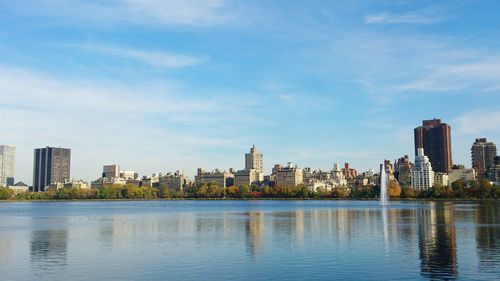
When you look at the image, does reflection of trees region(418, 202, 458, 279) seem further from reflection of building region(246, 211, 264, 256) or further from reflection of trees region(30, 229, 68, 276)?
reflection of trees region(30, 229, 68, 276)

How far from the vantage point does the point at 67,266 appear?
37750 millimetres

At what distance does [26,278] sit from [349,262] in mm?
20406

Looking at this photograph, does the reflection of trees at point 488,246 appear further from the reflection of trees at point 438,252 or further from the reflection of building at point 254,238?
the reflection of building at point 254,238

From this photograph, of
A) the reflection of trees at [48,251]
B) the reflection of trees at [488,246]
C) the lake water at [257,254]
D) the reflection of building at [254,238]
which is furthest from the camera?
the reflection of building at [254,238]

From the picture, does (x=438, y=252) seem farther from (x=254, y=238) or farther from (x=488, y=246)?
(x=254, y=238)

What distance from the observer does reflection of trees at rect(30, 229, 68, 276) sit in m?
37.3

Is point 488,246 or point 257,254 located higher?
point 488,246

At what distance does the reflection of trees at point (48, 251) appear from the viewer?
122ft

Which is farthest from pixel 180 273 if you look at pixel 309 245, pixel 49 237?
pixel 49 237

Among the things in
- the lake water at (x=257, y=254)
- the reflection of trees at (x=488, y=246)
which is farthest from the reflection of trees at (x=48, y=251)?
the reflection of trees at (x=488, y=246)

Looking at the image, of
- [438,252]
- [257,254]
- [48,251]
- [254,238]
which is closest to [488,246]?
[438,252]

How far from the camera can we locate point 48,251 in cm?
4584

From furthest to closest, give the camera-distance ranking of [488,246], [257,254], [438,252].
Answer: [488,246] < [257,254] < [438,252]

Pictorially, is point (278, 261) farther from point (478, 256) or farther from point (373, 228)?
point (373, 228)
